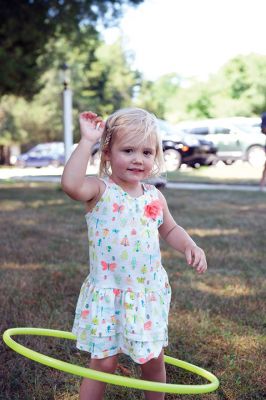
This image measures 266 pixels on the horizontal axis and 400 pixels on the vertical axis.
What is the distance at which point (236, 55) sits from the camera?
51.4 metres

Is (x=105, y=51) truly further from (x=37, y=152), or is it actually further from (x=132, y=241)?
(x=132, y=241)

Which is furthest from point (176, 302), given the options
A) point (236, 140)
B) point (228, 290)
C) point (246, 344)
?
point (236, 140)

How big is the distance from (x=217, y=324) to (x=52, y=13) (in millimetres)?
11833

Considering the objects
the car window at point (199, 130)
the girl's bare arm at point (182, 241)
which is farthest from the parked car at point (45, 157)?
the girl's bare arm at point (182, 241)

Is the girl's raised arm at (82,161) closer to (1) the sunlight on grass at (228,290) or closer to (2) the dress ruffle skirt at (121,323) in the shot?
(2) the dress ruffle skirt at (121,323)

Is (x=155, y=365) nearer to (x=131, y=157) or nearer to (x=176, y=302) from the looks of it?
(x=131, y=157)

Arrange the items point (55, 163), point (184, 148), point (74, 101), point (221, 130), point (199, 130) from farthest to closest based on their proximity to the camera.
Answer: point (74, 101) < point (55, 163) < point (199, 130) < point (221, 130) < point (184, 148)

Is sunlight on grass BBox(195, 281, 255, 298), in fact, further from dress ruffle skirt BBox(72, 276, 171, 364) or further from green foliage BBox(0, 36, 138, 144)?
green foliage BBox(0, 36, 138, 144)

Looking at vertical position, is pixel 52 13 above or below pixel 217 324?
above

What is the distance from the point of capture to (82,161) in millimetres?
2232

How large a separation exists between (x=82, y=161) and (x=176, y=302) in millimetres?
2038

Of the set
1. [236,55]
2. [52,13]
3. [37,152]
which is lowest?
[37,152]

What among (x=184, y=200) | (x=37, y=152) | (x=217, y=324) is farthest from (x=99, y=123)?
(x=37, y=152)

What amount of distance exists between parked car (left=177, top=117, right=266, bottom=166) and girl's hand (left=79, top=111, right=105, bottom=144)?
2027 cm
